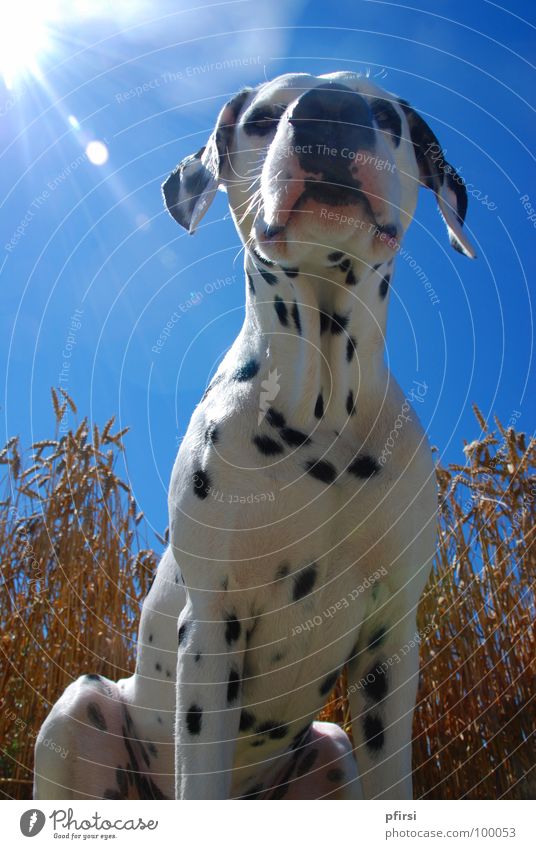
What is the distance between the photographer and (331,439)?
8.62ft

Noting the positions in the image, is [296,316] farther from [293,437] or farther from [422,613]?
[422,613]

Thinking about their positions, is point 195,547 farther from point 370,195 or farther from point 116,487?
point 116,487

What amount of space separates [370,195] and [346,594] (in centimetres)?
131

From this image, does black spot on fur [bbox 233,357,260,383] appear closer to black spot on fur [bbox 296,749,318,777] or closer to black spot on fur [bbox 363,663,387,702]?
black spot on fur [bbox 363,663,387,702]

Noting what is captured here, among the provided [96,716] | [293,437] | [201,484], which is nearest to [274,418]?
[293,437]

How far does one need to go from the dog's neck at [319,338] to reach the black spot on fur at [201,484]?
33 centimetres

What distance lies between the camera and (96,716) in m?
3.04

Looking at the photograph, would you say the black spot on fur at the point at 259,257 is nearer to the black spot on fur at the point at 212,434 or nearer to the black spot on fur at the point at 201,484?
the black spot on fur at the point at 212,434

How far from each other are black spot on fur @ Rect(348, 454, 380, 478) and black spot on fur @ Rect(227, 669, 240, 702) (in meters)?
0.77

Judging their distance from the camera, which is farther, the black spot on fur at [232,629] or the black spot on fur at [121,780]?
the black spot on fur at [121,780]

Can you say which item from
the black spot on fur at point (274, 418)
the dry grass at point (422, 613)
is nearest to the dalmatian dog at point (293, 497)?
the black spot on fur at point (274, 418)

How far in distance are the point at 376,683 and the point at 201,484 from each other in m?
0.95

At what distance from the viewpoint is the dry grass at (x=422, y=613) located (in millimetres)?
4113
